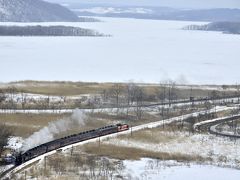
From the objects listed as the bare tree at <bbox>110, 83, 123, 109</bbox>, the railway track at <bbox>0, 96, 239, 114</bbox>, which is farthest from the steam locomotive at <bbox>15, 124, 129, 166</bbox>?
the bare tree at <bbox>110, 83, 123, 109</bbox>

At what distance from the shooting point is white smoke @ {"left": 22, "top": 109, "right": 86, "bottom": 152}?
42425mm

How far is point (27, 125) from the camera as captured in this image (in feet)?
171

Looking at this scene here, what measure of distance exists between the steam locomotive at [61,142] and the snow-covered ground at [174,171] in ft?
20.5

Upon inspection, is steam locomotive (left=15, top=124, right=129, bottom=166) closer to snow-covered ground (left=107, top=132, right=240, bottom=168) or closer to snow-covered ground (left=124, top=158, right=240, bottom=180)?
snow-covered ground (left=107, top=132, right=240, bottom=168)

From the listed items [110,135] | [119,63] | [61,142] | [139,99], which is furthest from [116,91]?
[119,63]

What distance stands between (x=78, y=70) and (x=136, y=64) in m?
15.0

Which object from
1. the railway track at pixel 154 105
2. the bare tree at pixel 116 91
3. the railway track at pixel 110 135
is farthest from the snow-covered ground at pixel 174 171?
the bare tree at pixel 116 91

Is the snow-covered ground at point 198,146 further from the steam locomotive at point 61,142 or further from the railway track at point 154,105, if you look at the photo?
the railway track at point 154,105

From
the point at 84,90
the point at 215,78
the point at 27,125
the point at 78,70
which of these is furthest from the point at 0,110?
the point at 215,78

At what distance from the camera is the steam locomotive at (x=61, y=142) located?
37031 millimetres

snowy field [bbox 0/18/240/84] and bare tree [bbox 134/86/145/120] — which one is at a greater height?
snowy field [bbox 0/18/240/84]

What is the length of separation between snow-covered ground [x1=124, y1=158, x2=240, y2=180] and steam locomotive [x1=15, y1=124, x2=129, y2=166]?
6.25m

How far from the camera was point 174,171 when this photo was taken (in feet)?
119

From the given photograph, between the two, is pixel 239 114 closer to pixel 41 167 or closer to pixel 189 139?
pixel 189 139
